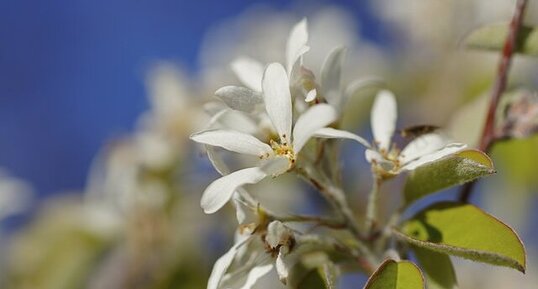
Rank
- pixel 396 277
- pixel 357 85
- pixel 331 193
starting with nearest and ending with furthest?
pixel 396 277
pixel 331 193
pixel 357 85

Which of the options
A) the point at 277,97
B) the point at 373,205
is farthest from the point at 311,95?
the point at 373,205

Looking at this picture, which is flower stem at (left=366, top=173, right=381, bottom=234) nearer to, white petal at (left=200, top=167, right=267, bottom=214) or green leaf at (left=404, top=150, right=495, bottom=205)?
green leaf at (left=404, top=150, right=495, bottom=205)

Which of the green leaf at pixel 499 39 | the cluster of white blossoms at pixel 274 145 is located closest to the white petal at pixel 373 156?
the cluster of white blossoms at pixel 274 145

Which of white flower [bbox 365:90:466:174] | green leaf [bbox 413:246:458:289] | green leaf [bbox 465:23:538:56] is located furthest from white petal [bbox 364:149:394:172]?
green leaf [bbox 465:23:538:56]

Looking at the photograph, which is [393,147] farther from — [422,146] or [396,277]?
[396,277]

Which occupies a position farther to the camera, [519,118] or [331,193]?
[519,118]

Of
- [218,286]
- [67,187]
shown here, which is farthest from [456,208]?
[67,187]

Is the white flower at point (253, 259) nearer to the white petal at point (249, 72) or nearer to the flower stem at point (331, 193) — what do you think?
the flower stem at point (331, 193)

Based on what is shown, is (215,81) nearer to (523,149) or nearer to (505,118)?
(523,149)
